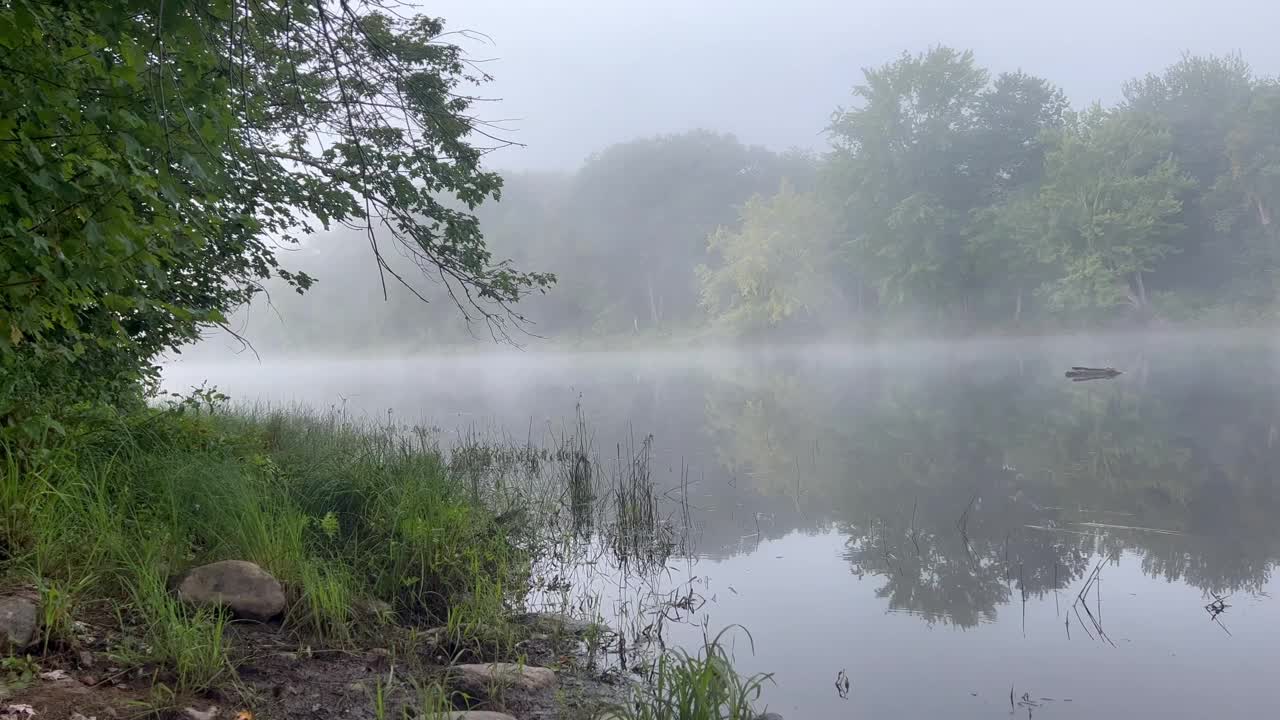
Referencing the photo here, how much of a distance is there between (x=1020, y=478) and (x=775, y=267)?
115 ft

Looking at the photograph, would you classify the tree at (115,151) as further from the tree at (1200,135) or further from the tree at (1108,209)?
the tree at (1200,135)

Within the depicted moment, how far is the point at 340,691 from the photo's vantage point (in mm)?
3391

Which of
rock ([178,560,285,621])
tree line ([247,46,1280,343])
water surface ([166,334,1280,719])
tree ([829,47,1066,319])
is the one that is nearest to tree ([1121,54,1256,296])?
tree line ([247,46,1280,343])

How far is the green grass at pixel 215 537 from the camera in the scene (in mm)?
3399

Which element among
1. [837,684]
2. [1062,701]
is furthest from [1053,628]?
[837,684]

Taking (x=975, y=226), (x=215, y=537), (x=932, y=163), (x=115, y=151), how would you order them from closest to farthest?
(x=115, y=151) < (x=215, y=537) < (x=975, y=226) < (x=932, y=163)

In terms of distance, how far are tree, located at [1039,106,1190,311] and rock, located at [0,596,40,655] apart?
40431 millimetres

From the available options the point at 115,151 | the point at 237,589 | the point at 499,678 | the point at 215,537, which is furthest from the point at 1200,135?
the point at 115,151

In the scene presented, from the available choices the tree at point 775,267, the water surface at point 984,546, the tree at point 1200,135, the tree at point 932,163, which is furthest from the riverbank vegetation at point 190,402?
the tree at point 1200,135

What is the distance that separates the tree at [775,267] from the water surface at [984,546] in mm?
26642

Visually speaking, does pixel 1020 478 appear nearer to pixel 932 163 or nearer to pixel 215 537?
pixel 215 537

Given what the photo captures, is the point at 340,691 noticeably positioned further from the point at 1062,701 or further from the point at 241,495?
the point at 1062,701

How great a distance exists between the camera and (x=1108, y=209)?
37156mm

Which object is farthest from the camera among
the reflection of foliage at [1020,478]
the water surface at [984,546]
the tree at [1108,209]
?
the tree at [1108,209]
